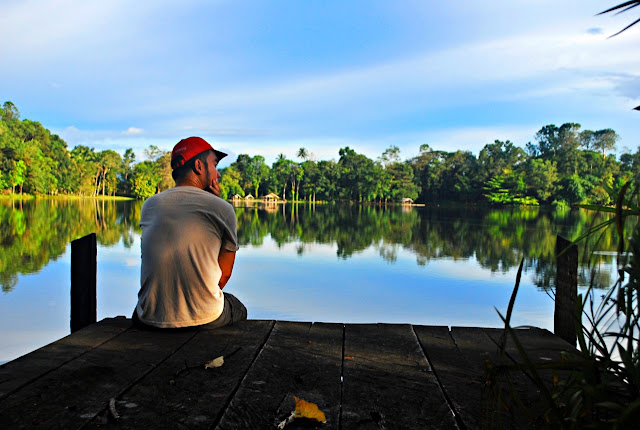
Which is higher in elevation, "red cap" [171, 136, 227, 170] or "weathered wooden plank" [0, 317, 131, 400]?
"red cap" [171, 136, 227, 170]

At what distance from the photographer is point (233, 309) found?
2.27m

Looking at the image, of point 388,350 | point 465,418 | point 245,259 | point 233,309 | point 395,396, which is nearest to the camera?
point 465,418

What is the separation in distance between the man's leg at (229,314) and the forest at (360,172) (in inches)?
1666

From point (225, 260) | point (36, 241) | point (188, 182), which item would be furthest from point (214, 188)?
point (36, 241)

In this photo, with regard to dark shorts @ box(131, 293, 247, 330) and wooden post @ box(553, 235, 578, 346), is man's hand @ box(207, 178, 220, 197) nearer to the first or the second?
dark shorts @ box(131, 293, 247, 330)

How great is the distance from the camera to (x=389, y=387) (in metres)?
1.51

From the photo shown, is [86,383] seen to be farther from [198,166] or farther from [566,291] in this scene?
[566,291]

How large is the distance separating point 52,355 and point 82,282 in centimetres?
70

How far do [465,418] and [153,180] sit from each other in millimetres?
Answer: 56797

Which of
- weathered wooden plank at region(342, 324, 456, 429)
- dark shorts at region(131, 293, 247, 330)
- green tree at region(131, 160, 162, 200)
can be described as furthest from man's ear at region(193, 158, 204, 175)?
green tree at region(131, 160, 162, 200)

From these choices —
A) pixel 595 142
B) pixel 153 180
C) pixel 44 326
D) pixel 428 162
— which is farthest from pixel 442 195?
pixel 44 326

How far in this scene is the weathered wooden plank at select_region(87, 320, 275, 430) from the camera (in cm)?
125

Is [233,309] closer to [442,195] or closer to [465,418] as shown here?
[465,418]

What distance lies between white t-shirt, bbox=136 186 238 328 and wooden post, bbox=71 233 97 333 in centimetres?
46
